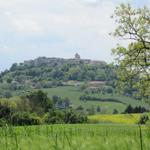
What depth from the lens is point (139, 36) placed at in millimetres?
53688

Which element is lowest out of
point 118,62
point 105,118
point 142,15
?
point 105,118

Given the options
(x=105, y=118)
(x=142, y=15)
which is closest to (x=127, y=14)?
(x=142, y=15)

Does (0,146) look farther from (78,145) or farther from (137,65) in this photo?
(137,65)

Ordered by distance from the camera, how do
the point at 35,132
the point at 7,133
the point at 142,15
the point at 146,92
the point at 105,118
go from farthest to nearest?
the point at 105,118
the point at 142,15
the point at 146,92
the point at 35,132
the point at 7,133

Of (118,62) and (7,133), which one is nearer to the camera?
(7,133)

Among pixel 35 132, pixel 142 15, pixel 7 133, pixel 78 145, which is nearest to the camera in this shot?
pixel 78 145

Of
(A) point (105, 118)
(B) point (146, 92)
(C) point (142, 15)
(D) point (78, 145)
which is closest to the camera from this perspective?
(D) point (78, 145)

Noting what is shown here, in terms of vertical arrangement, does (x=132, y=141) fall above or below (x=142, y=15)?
below

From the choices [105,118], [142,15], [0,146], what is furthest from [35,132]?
[105,118]

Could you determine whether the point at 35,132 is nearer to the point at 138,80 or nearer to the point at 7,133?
the point at 7,133

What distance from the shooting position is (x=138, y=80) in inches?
2060

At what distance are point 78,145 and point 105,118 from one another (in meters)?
132

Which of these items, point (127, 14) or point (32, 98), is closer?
point (127, 14)

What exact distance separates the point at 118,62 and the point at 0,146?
4832 centimetres
